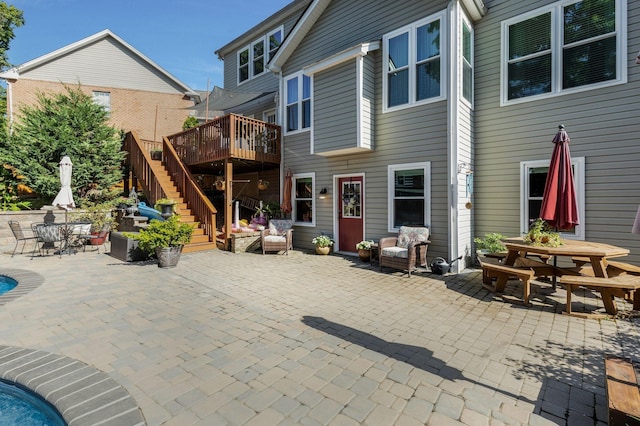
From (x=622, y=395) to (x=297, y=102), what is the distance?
9.94 metres

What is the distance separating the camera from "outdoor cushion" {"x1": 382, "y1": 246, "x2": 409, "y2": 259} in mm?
6736

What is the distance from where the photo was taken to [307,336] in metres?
3.72

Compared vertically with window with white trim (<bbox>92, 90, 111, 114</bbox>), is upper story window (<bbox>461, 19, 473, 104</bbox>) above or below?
below

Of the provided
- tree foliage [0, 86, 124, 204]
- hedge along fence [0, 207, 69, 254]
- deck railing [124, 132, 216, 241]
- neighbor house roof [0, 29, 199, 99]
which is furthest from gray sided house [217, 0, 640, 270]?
neighbor house roof [0, 29, 199, 99]

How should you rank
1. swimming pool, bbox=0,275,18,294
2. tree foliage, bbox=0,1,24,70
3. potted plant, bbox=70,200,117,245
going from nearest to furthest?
swimming pool, bbox=0,275,18,294 → potted plant, bbox=70,200,117,245 → tree foliage, bbox=0,1,24,70

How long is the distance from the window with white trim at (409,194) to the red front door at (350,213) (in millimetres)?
1005

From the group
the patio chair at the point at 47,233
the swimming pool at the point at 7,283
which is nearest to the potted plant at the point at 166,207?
the patio chair at the point at 47,233

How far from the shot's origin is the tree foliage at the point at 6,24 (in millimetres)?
17062

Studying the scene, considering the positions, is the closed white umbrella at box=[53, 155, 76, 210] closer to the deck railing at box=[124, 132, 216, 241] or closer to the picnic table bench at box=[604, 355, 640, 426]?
the deck railing at box=[124, 132, 216, 241]

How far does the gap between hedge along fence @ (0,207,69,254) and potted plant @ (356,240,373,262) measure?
33.2ft

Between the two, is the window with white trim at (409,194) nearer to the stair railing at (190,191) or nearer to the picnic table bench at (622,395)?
the picnic table bench at (622,395)

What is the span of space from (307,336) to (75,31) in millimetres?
21748

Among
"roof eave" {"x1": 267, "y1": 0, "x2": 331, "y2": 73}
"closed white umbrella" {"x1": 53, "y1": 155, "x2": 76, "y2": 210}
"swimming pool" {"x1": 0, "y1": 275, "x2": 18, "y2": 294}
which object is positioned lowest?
"swimming pool" {"x1": 0, "y1": 275, "x2": 18, "y2": 294}

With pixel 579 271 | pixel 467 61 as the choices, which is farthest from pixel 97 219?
pixel 579 271
